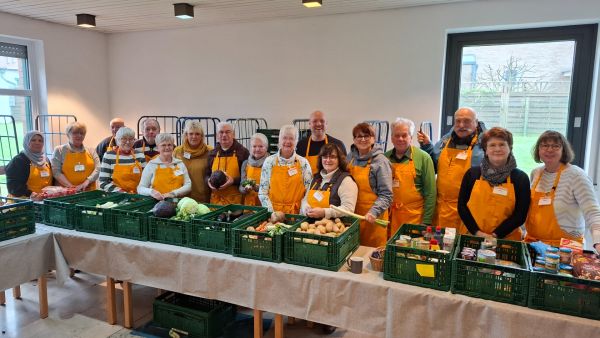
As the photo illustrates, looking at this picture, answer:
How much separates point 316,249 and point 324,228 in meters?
0.21

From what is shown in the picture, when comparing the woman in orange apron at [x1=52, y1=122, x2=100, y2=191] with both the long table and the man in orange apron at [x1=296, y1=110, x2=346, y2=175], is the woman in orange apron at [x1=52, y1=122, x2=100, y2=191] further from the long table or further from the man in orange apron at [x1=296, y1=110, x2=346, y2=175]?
the man in orange apron at [x1=296, y1=110, x2=346, y2=175]

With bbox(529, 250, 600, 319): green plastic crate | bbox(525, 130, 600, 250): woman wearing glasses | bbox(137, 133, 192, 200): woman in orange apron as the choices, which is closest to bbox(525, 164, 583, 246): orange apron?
bbox(525, 130, 600, 250): woman wearing glasses

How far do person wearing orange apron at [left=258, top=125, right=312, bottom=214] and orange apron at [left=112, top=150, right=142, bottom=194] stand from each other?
1311 millimetres

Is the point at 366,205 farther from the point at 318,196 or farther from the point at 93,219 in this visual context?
the point at 93,219

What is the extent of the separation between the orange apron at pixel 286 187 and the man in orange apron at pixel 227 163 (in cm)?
56

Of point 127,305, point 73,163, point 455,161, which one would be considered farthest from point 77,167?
point 455,161

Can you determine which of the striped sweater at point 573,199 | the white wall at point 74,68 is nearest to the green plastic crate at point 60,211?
the striped sweater at point 573,199

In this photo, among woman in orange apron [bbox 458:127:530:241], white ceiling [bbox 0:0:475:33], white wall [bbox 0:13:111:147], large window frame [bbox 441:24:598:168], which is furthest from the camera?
white wall [bbox 0:13:111:147]

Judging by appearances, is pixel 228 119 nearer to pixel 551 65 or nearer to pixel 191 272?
pixel 191 272

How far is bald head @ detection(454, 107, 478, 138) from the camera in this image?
3.02 meters

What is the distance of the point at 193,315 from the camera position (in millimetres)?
2809

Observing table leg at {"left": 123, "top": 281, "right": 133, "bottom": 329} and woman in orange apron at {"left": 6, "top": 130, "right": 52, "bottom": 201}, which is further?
woman in orange apron at {"left": 6, "top": 130, "right": 52, "bottom": 201}

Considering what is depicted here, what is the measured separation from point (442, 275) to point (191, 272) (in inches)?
59.4

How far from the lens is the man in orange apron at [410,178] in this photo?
3.02 metres
